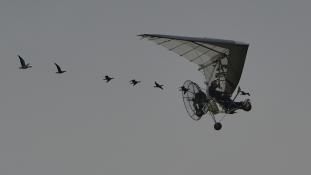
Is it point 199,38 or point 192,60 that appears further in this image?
point 192,60

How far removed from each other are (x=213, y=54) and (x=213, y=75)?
147 cm

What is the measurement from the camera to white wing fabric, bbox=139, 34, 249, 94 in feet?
123

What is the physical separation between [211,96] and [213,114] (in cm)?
115

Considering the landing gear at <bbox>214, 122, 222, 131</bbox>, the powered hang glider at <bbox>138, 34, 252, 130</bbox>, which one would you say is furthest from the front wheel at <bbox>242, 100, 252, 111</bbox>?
the landing gear at <bbox>214, 122, 222, 131</bbox>

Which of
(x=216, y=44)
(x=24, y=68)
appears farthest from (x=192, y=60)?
(x=24, y=68)

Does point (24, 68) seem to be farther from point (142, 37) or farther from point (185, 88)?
point (185, 88)

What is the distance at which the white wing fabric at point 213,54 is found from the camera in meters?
37.4

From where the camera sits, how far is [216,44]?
122ft

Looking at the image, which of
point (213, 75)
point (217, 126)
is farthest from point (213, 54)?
point (217, 126)

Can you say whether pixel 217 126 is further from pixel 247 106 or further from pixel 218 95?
pixel 247 106

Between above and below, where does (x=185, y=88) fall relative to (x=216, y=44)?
below

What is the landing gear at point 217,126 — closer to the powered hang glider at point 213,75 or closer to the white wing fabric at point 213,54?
the powered hang glider at point 213,75

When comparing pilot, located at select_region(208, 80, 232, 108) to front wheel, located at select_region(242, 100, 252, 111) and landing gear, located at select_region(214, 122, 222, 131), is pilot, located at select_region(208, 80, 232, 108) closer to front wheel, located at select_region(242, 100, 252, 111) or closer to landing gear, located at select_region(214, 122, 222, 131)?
front wheel, located at select_region(242, 100, 252, 111)

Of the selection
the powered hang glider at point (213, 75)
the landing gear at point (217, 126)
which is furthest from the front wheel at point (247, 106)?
the landing gear at point (217, 126)
